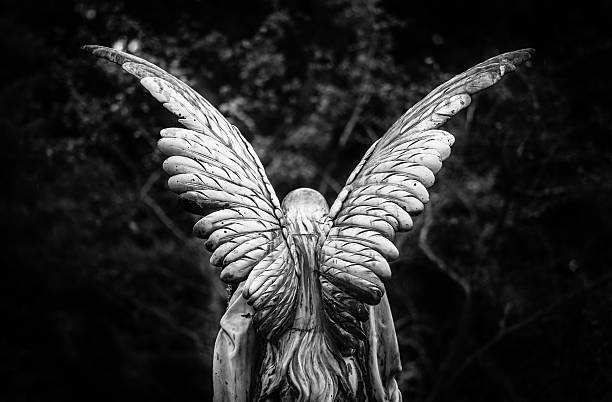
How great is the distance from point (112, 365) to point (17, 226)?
1.81m

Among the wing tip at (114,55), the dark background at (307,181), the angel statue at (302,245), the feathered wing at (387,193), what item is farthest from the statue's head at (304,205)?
the dark background at (307,181)

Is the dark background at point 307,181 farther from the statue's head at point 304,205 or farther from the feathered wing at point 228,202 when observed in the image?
the feathered wing at point 228,202

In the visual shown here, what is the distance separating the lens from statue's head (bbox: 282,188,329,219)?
10.2ft

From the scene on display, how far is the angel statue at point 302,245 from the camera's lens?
2809mm

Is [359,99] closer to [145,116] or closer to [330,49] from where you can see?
[330,49]

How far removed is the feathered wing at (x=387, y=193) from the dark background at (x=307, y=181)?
368cm

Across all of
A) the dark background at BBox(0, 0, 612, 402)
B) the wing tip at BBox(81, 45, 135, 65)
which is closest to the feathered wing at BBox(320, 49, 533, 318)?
the wing tip at BBox(81, 45, 135, 65)

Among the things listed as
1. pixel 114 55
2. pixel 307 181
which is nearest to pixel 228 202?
pixel 114 55

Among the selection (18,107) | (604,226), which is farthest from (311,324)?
(18,107)

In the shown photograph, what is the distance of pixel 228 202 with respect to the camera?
2.90m

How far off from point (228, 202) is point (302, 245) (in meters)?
0.32

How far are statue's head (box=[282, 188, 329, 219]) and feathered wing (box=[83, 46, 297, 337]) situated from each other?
0.09m

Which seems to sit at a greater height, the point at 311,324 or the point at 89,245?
the point at 89,245

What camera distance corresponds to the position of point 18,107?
746 centimetres
